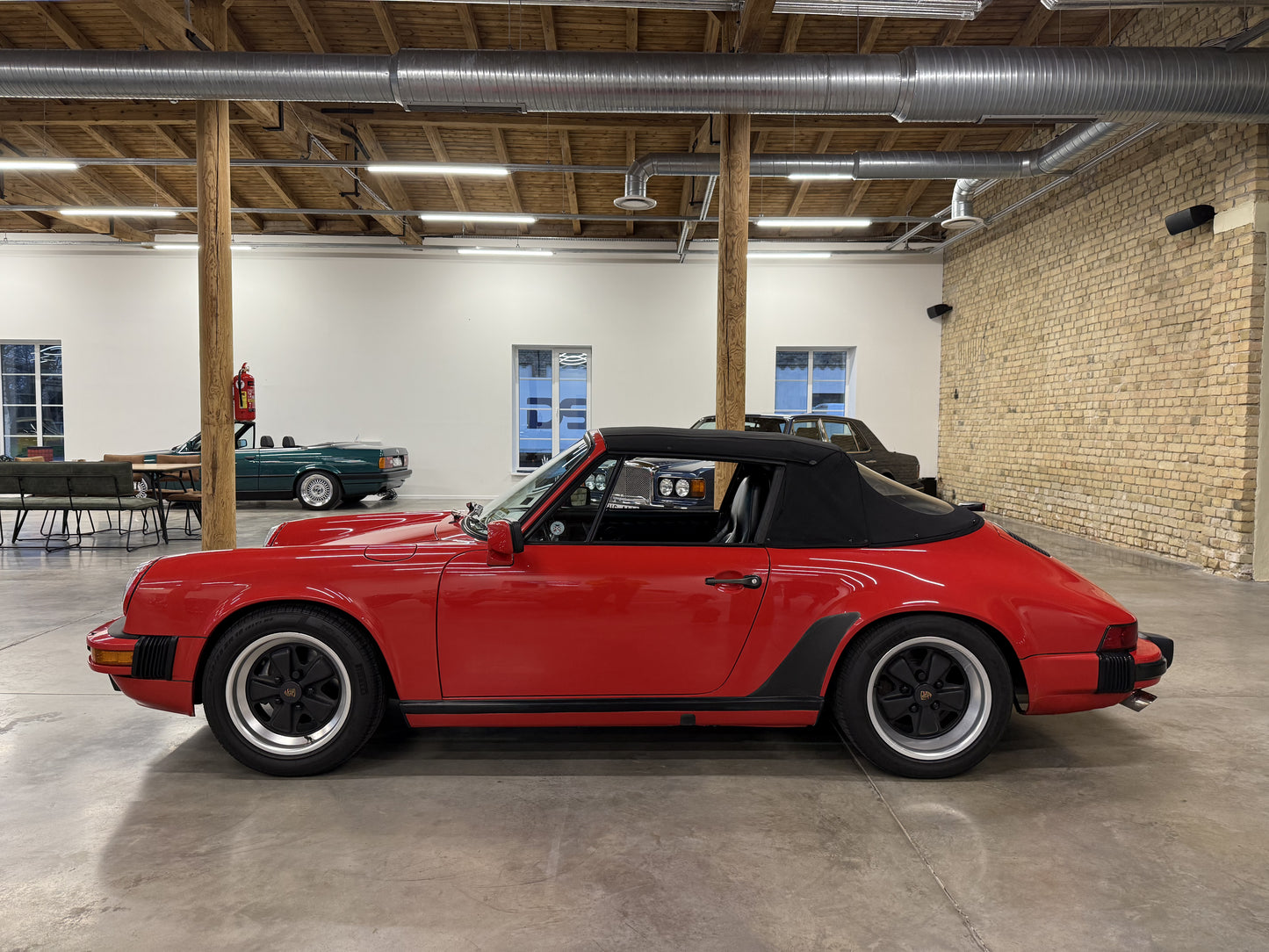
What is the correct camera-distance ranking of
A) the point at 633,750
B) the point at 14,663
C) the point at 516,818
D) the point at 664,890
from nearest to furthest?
the point at 664,890 < the point at 516,818 < the point at 633,750 < the point at 14,663

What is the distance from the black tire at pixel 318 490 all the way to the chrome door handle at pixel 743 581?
33.6 feet

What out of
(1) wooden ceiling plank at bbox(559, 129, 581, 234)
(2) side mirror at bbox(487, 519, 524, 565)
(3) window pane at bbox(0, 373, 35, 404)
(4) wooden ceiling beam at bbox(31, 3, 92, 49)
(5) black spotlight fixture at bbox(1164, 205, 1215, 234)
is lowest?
(2) side mirror at bbox(487, 519, 524, 565)

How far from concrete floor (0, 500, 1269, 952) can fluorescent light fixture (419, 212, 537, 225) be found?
31.1ft

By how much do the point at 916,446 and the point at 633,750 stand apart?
12.7m

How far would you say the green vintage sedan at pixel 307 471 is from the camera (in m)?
11.4

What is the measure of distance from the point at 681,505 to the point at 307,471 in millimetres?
9754

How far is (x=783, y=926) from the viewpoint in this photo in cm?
185

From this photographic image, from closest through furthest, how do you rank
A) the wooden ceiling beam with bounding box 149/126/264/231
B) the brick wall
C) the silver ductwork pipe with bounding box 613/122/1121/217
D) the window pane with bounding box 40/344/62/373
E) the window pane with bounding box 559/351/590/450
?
1. the brick wall
2. the silver ductwork pipe with bounding box 613/122/1121/217
3. the wooden ceiling beam with bounding box 149/126/264/231
4. the window pane with bounding box 40/344/62/373
5. the window pane with bounding box 559/351/590/450

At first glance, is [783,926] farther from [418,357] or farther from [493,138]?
[418,357]

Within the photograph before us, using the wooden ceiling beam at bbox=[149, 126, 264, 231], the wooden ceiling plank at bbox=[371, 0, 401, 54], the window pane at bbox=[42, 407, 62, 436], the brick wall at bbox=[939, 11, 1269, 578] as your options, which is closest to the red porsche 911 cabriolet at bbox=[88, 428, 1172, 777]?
the brick wall at bbox=[939, 11, 1269, 578]

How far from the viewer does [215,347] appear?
6.43 metres

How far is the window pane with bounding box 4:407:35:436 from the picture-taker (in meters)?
14.1

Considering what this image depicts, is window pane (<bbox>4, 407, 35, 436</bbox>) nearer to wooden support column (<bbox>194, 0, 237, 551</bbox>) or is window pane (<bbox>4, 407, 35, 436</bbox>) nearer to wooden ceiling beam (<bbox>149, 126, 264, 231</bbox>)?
wooden ceiling beam (<bbox>149, 126, 264, 231</bbox>)

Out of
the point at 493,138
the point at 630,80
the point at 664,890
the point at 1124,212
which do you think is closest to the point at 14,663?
the point at 664,890
